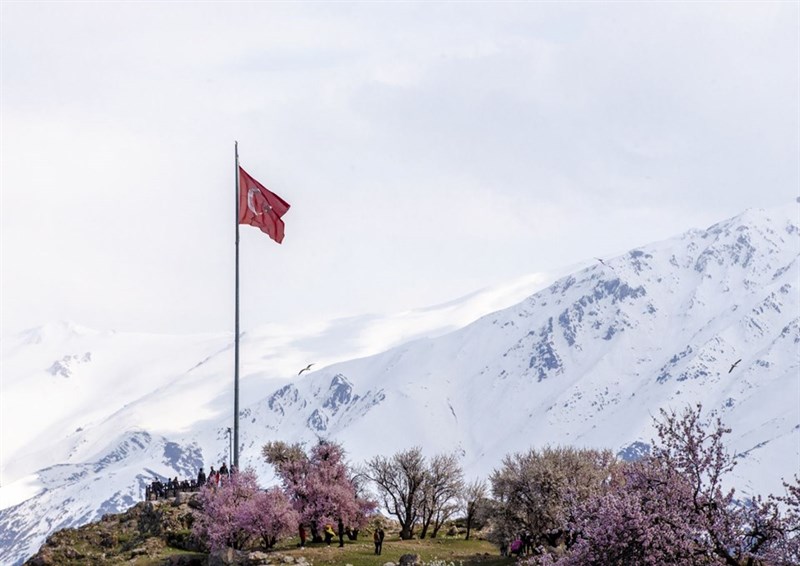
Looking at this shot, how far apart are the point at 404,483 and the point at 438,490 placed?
133 inches

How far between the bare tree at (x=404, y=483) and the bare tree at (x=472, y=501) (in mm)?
4654

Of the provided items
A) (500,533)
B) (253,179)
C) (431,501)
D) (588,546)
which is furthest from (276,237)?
(588,546)

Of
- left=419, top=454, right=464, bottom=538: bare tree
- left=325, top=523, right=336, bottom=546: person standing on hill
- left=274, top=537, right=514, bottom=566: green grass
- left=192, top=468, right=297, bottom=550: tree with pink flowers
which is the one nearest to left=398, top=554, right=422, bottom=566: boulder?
left=274, top=537, right=514, bottom=566: green grass

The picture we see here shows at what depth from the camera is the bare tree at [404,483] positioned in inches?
3959

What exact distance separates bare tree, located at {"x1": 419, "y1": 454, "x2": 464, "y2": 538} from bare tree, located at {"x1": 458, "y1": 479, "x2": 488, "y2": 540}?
1.59 meters

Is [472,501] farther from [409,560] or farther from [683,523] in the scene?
[683,523]

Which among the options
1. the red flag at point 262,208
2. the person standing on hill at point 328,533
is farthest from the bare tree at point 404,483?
the red flag at point 262,208

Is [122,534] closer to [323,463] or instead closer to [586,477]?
[323,463]

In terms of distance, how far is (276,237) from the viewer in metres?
75.3

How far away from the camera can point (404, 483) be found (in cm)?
10475

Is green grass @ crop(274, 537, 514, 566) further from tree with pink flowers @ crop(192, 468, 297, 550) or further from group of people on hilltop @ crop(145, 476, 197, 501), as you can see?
group of people on hilltop @ crop(145, 476, 197, 501)

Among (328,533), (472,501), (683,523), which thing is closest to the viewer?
(683,523)

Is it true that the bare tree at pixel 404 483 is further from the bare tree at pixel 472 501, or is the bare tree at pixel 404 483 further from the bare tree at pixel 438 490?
the bare tree at pixel 472 501

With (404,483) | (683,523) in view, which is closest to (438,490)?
(404,483)
